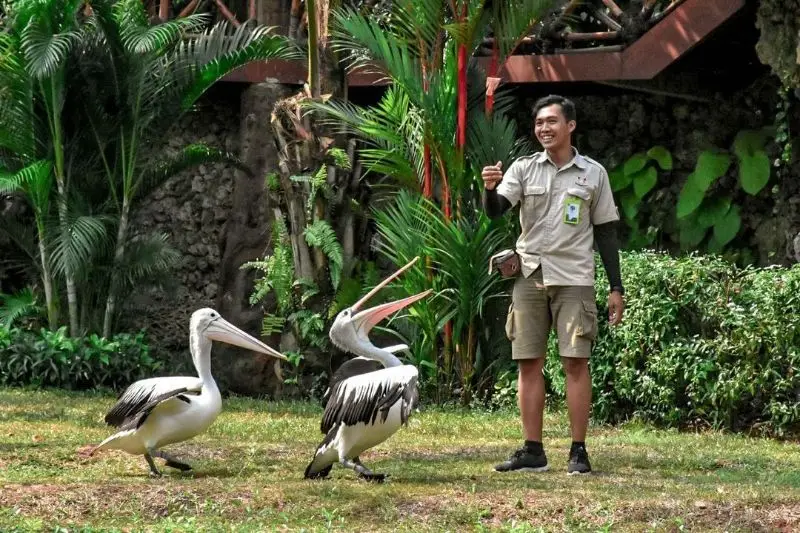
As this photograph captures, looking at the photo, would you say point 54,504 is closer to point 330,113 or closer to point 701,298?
point 701,298

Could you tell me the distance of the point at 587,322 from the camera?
Answer: 7223 millimetres

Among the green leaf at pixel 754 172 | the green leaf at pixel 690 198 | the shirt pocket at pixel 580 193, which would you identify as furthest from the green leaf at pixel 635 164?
the shirt pocket at pixel 580 193

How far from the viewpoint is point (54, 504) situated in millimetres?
6242

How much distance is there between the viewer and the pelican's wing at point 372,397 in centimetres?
674

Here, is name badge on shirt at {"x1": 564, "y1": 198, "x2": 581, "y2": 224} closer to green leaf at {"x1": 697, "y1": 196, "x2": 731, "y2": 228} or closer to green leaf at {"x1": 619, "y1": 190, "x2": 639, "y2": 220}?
green leaf at {"x1": 697, "y1": 196, "x2": 731, "y2": 228}

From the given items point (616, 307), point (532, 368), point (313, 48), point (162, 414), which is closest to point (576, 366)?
point (532, 368)

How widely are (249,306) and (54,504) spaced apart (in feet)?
23.9

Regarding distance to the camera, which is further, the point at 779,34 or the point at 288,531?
the point at 779,34

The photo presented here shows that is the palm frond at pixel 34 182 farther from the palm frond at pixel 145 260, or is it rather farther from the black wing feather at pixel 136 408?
the black wing feather at pixel 136 408

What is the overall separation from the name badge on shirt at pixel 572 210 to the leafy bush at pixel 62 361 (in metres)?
6.03

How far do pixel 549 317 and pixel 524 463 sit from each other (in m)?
0.81

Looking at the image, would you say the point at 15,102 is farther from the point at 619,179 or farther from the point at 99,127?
the point at 619,179

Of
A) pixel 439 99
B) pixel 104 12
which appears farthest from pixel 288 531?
pixel 104 12

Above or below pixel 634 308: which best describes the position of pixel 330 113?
above
